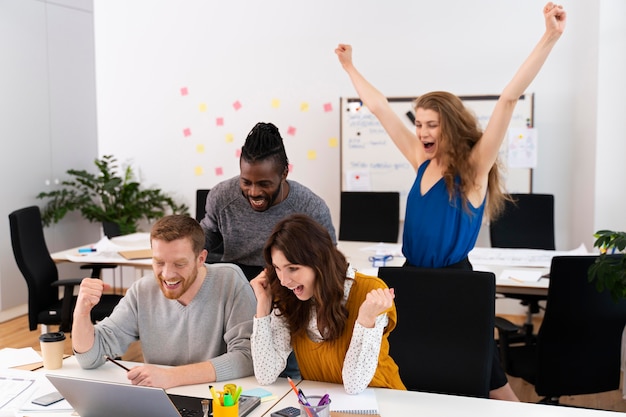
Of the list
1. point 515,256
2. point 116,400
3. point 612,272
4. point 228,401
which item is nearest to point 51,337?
point 116,400

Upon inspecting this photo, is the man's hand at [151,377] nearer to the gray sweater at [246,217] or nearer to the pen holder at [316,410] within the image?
the pen holder at [316,410]

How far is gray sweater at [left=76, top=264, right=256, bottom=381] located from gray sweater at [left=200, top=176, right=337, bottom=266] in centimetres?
38

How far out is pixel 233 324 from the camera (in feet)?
7.18

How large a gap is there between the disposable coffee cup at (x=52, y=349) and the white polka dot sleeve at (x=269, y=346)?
617mm

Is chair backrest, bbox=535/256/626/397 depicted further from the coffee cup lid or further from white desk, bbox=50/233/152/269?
white desk, bbox=50/233/152/269

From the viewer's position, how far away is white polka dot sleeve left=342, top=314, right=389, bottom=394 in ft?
6.08

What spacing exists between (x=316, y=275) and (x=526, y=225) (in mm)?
2986

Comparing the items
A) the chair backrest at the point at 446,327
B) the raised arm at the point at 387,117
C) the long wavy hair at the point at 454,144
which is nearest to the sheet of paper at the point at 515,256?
the raised arm at the point at 387,117

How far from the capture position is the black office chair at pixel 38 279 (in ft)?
12.2

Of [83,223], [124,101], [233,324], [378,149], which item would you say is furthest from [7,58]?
[233,324]

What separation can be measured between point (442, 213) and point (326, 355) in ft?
2.89

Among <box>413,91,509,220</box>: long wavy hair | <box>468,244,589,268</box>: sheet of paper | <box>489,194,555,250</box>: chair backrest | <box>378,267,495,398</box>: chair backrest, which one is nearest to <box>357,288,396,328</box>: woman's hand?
<box>378,267,495,398</box>: chair backrest

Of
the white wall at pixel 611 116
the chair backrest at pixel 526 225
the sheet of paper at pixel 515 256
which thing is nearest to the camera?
the sheet of paper at pixel 515 256

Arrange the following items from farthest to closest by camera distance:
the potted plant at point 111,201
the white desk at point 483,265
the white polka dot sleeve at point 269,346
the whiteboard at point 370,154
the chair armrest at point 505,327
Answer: the potted plant at point 111,201 < the whiteboard at point 370,154 < the white desk at point 483,265 < the chair armrest at point 505,327 < the white polka dot sleeve at point 269,346
